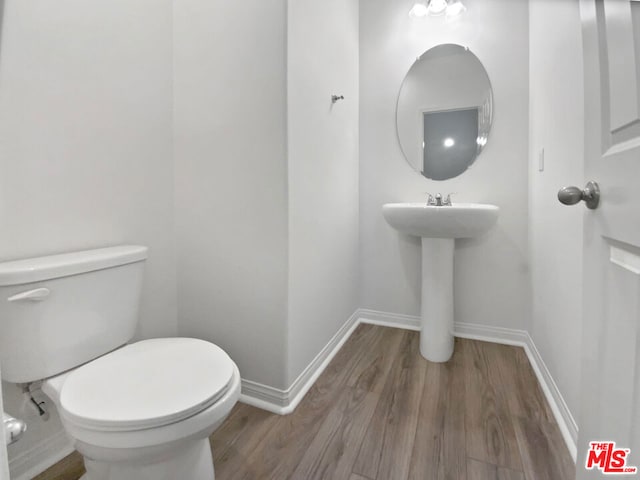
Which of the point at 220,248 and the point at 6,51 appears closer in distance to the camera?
the point at 6,51

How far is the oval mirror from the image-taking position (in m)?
1.87

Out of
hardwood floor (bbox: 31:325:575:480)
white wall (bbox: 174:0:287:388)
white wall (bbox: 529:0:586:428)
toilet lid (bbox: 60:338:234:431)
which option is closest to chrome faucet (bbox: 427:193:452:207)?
white wall (bbox: 529:0:586:428)

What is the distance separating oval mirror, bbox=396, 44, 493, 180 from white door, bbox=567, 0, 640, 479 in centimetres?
132

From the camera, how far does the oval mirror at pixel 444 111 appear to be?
1.87 meters

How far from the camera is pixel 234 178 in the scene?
135 centimetres

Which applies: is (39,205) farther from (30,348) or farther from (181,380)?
(181,380)

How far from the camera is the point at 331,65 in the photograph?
66.5 inches

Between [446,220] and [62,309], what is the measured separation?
1.54m

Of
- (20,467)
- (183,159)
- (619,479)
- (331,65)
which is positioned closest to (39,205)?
(183,159)

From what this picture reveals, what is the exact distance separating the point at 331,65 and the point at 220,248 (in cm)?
117

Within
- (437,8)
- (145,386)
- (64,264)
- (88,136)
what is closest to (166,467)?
(145,386)

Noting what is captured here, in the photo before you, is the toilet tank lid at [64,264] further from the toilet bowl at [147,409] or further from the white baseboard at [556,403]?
the white baseboard at [556,403]

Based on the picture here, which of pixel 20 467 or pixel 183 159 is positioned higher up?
pixel 183 159

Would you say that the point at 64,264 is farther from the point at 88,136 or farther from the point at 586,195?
the point at 586,195
